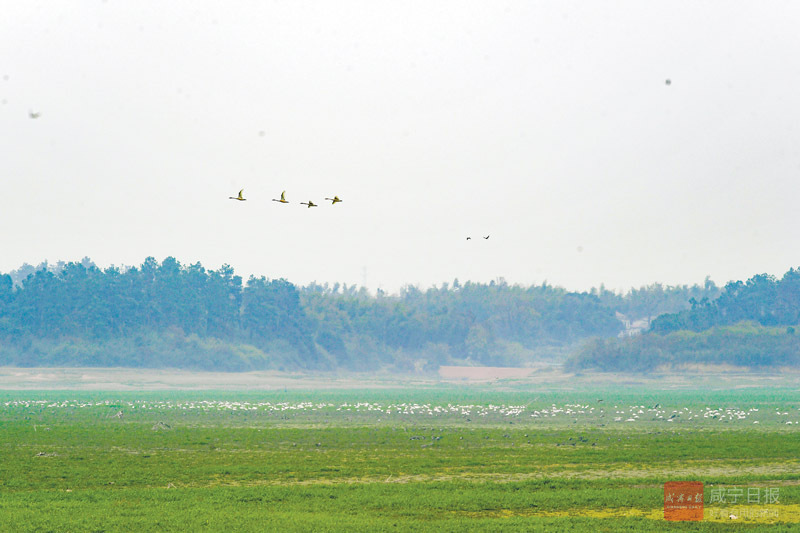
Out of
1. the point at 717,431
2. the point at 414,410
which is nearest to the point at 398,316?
the point at 414,410

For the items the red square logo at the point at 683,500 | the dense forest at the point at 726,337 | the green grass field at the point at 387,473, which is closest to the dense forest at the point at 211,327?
the dense forest at the point at 726,337

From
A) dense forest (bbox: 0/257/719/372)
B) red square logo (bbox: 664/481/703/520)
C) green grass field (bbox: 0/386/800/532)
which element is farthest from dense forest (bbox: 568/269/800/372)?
red square logo (bbox: 664/481/703/520)

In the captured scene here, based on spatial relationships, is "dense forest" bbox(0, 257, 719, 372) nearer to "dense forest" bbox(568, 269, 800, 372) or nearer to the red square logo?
"dense forest" bbox(568, 269, 800, 372)

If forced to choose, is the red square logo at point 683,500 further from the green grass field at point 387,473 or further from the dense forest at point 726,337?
the dense forest at point 726,337

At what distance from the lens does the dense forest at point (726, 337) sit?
12738cm

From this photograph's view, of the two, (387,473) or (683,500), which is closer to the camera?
(683,500)

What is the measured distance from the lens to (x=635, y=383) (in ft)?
414

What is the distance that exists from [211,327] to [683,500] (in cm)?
13872

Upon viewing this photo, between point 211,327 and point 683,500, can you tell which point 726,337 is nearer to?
point 211,327

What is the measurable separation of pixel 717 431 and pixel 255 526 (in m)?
30.7

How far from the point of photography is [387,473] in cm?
2958

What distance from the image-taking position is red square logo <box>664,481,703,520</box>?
72.7 feet

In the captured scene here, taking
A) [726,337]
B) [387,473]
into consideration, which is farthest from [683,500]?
[726,337]

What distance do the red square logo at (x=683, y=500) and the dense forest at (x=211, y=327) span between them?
118m
